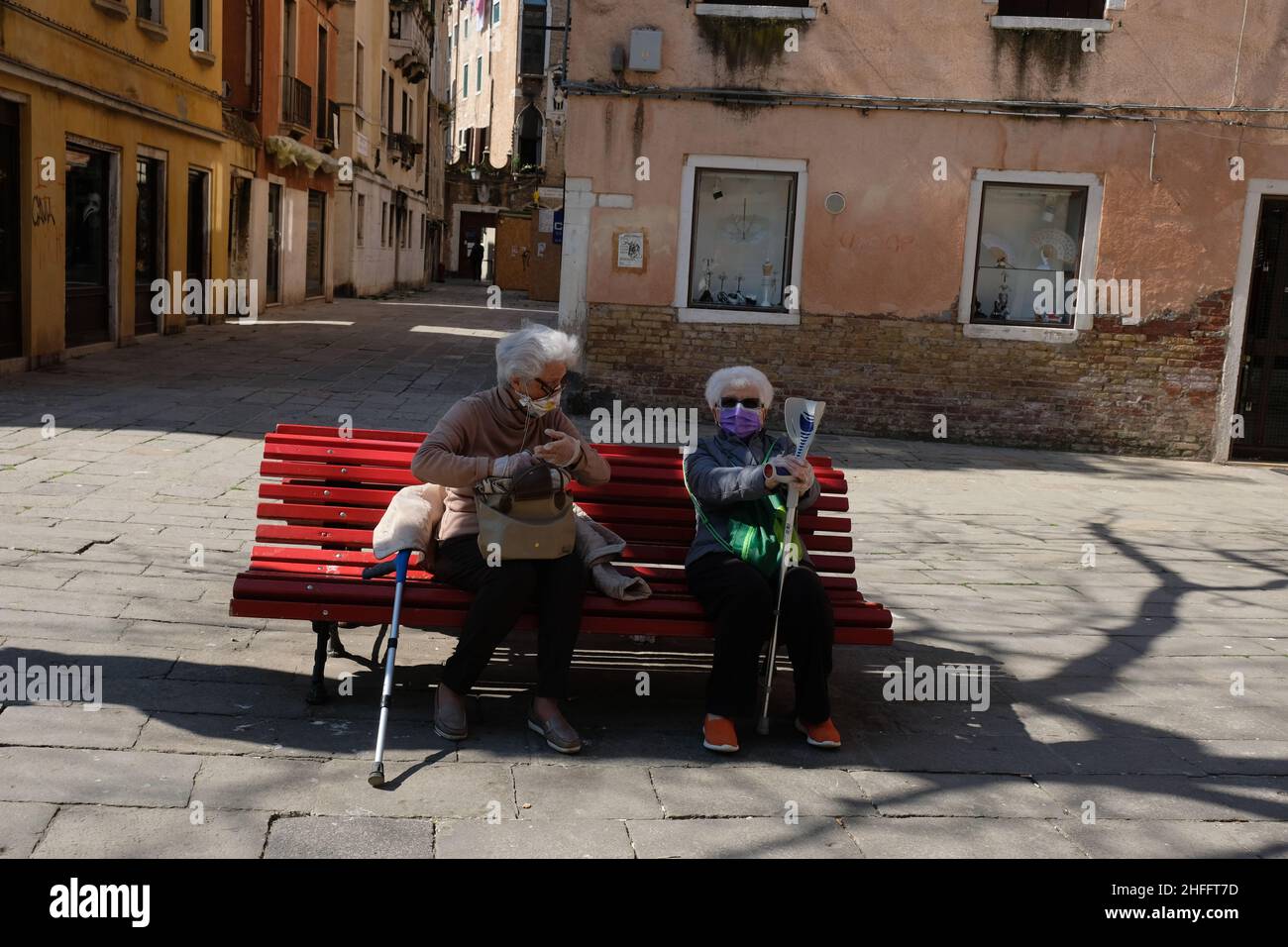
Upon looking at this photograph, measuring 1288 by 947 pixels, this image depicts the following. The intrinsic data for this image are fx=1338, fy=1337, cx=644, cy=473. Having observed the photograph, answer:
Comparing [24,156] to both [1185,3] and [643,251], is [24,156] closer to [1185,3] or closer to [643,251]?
[643,251]

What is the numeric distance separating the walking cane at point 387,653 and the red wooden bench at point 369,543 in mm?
51

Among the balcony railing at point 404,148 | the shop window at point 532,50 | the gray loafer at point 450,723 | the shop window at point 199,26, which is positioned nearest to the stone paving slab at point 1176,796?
the gray loafer at point 450,723

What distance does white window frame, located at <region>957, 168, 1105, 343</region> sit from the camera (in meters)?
12.9

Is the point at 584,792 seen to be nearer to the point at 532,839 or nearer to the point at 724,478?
the point at 532,839

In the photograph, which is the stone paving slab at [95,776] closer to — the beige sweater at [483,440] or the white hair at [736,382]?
the beige sweater at [483,440]

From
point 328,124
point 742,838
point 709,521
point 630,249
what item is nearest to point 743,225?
point 630,249

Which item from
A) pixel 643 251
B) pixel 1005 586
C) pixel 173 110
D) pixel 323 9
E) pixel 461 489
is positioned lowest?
pixel 1005 586

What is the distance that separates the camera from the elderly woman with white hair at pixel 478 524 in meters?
4.52

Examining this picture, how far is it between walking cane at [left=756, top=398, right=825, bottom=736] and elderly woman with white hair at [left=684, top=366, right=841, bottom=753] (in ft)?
0.10

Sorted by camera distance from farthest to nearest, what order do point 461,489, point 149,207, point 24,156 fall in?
point 149,207
point 24,156
point 461,489

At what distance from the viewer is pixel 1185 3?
41.1 feet

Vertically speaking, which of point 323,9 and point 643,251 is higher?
point 323,9
